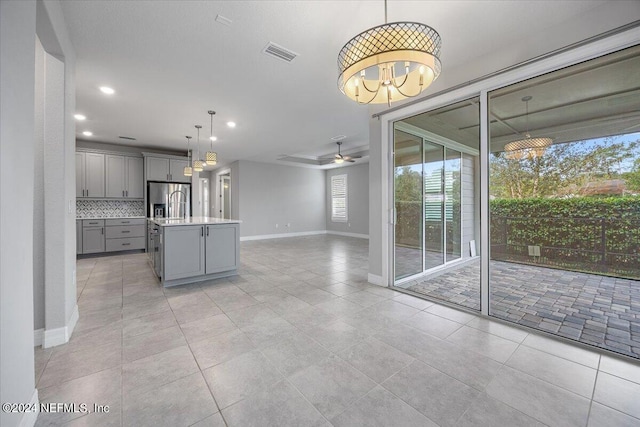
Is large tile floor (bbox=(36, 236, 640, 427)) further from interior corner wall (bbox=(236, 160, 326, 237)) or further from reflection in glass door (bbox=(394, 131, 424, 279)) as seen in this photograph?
interior corner wall (bbox=(236, 160, 326, 237))

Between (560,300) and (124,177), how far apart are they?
343 inches

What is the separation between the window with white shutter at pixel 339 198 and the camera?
9.72 m

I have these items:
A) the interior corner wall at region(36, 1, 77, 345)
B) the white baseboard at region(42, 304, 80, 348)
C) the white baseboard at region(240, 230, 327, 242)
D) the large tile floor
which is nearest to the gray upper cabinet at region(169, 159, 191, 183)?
the white baseboard at region(240, 230, 327, 242)

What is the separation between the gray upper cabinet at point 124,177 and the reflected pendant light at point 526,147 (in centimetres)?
773

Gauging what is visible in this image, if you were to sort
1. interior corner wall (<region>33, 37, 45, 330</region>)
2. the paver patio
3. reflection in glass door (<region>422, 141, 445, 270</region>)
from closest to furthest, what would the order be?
interior corner wall (<region>33, 37, 45, 330</region>) → the paver patio → reflection in glass door (<region>422, 141, 445, 270</region>)

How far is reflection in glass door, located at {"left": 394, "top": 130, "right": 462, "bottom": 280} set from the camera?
3785 millimetres

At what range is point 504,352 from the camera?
2.00 meters

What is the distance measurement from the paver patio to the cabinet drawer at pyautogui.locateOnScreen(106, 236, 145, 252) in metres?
6.38

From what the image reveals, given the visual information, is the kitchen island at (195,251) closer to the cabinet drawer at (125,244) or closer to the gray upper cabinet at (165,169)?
the cabinet drawer at (125,244)

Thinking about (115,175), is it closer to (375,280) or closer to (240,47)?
(240,47)

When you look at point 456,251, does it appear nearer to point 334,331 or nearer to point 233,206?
point 334,331

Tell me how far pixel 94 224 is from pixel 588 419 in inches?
314

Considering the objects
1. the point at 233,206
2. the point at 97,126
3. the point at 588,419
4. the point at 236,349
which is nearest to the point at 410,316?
the point at 588,419

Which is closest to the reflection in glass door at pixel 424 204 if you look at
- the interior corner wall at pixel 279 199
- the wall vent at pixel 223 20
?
the wall vent at pixel 223 20
